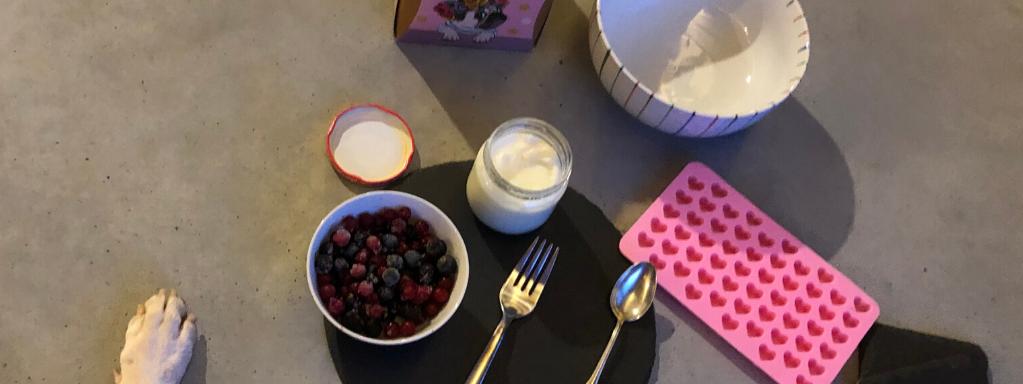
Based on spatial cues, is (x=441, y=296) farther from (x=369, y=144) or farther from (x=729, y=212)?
(x=729, y=212)

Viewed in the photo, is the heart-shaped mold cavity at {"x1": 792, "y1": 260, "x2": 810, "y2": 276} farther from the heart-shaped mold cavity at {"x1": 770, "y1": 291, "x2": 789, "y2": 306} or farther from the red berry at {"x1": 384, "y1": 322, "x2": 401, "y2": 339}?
the red berry at {"x1": 384, "y1": 322, "x2": 401, "y2": 339}

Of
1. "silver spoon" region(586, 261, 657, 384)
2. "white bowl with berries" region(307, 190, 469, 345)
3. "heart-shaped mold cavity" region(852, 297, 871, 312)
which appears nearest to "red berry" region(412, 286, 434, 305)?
"white bowl with berries" region(307, 190, 469, 345)

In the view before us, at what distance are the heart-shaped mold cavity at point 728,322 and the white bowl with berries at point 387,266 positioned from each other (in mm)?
332

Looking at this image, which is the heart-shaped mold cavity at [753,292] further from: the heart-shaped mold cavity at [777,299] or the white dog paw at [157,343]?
the white dog paw at [157,343]

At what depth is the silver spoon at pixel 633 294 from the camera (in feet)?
2.36

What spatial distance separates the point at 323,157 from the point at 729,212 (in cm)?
52

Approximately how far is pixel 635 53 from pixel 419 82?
0.28 meters

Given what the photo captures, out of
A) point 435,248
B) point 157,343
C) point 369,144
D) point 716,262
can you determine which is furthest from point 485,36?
point 157,343

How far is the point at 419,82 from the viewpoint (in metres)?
0.82

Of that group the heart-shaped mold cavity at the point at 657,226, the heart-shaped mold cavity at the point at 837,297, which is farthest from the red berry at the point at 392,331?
the heart-shaped mold cavity at the point at 837,297

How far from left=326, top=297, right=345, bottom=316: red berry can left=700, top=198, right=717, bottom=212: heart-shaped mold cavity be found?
1.50 feet

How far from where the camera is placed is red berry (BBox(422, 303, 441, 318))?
65 cm

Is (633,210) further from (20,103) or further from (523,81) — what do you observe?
(20,103)

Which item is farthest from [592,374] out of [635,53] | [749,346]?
[635,53]
